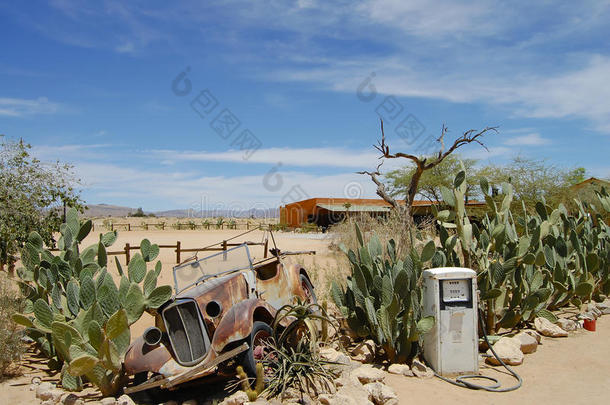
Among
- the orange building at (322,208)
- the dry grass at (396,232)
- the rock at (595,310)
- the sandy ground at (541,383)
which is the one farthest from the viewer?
the orange building at (322,208)

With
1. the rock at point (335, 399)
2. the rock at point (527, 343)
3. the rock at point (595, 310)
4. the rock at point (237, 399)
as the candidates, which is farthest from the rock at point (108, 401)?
the rock at point (595, 310)

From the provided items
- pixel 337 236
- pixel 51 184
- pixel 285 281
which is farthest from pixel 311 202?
pixel 285 281

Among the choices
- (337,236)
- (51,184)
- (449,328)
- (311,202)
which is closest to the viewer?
(449,328)

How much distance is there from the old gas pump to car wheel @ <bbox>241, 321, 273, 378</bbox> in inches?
78.1

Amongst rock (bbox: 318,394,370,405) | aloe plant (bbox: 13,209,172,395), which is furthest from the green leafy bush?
aloe plant (bbox: 13,209,172,395)

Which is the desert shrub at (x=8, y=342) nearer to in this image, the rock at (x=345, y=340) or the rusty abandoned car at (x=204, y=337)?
the rusty abandoned car at (x=204, y=337)

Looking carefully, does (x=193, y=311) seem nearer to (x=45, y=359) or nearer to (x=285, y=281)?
(x=285, y=281)

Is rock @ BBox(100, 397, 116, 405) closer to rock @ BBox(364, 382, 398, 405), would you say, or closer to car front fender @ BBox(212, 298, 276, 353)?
car front fender @ BBox(212, 298, 276, 353)

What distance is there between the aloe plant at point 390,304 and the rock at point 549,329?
2583mm

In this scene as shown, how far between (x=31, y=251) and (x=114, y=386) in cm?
256

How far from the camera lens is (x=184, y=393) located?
5555 millimetres

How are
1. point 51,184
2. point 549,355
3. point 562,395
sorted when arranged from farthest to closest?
point 51,184 → point 549,355 → point 562,395

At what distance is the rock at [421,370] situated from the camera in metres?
5.71

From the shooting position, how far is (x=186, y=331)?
522cm
